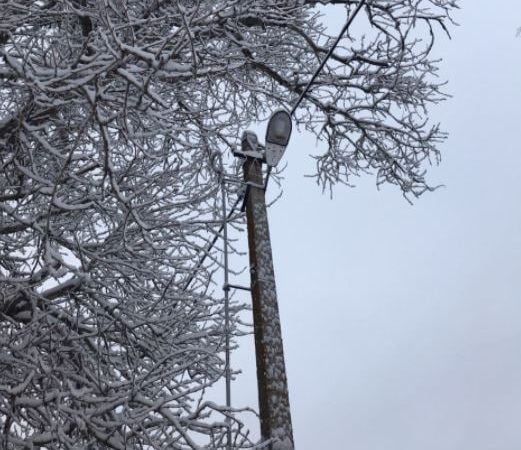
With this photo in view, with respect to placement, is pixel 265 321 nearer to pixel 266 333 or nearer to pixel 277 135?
pixel 266 333

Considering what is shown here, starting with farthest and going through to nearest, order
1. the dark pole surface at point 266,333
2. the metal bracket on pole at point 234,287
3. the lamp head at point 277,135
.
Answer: the lamp head at point 277,135 → the metal bracket on pole at point 234,287 → the dark pole surface at point 266,333

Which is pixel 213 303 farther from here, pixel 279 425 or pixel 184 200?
pixel 279 425

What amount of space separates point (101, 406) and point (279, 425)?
107 centimetres

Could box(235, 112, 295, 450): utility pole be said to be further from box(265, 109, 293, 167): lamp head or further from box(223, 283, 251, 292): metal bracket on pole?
box(223, 283, 251, 292): metal bracket on pole

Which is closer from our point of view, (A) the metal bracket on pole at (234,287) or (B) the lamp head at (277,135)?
(A) the metal bracket on pole at (234,287)

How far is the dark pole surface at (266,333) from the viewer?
3.62 m

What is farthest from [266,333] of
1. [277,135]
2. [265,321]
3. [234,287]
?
[277,135]

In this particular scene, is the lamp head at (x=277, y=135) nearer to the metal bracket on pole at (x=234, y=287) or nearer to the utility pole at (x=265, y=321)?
the utility pole at (x=265, y=321)

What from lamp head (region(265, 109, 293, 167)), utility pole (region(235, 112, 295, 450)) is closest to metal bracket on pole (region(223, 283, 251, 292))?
utility pole (region(235, 112, 295, 450))

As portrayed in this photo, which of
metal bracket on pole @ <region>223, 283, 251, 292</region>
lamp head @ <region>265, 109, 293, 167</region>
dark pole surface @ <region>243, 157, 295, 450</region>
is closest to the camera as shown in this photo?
dark pole surface @ <region>243, 157, 295, 450</region>

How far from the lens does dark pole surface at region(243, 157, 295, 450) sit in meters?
3.62

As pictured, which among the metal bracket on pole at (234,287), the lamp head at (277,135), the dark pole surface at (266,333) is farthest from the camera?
the lamp head at (277,135)

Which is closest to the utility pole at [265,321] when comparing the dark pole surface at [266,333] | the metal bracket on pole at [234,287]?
the dark pole surface at [266,333]

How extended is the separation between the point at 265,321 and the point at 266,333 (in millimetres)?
68
